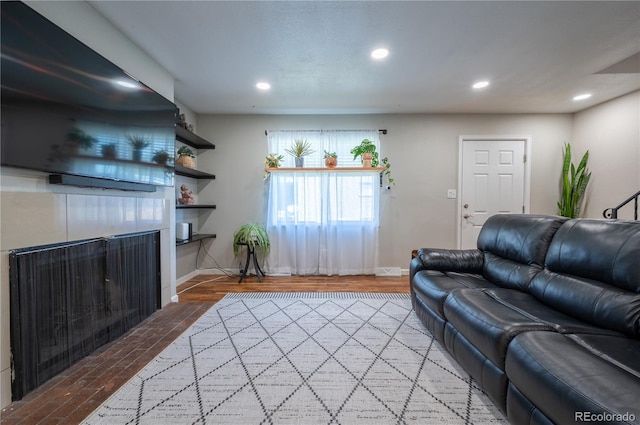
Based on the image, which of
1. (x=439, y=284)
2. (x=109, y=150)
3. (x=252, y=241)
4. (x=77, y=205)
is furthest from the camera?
(x=252, y=241)

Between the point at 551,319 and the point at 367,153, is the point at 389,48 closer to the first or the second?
the point at 367,153

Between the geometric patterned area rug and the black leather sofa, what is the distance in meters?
0.21

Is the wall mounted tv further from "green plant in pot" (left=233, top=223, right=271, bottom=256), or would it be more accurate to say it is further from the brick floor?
"green plant in pot" (left=233, top=223, right=271, bottom=256)

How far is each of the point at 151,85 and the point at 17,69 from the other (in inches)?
48.4

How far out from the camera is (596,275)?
1432 mm

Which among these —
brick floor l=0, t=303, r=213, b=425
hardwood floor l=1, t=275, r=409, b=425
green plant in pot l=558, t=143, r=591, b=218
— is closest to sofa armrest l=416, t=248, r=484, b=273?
hardwood floor l=1, t=275, r=409, b=425

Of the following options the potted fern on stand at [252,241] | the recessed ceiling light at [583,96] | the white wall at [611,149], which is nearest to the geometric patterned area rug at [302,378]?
the potted fern on stand at [252,241]

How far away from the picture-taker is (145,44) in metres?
2.17

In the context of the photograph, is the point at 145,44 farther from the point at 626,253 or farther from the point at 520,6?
the point at 626,253

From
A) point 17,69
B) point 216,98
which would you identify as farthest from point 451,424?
point 216,98

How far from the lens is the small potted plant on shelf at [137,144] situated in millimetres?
1996

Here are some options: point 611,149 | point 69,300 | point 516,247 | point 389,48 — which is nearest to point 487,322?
point 516,247

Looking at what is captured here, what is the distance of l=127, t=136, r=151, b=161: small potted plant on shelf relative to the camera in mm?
1996

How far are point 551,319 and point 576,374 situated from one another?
22.6 inches
